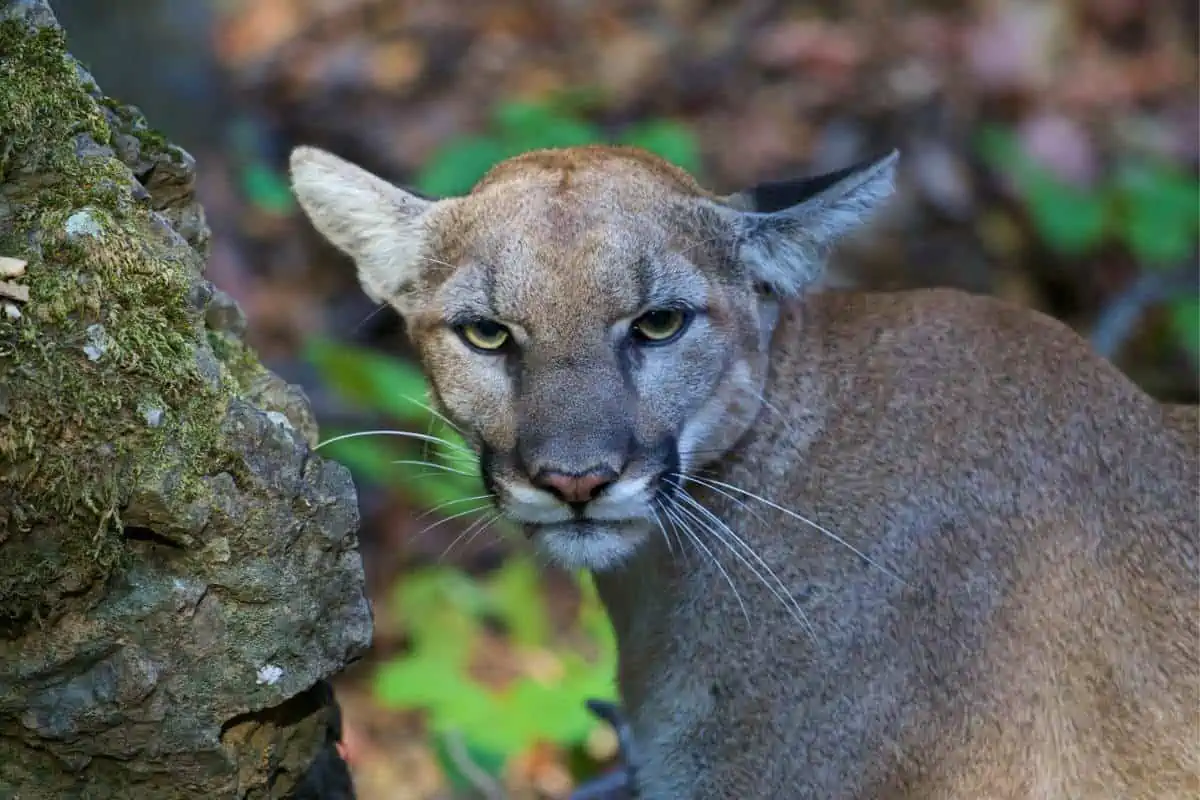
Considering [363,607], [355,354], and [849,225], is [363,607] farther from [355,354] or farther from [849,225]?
[355,354]

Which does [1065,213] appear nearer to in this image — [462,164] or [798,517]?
[462,164]

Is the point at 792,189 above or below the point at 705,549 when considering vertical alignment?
above

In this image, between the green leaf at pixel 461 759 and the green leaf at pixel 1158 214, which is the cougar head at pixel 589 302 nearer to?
the green leaf at pixel 461 759

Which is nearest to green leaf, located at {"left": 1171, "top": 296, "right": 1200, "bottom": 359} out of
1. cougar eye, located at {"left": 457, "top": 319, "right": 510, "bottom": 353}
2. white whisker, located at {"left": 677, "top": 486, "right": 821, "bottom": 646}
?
white whisker, located at {"left": 677, "top": 486, "right": 821, "bottom": 646}

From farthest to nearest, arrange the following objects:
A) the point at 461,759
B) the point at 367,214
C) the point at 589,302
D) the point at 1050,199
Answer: the point at 1050,199, the point at 461,759, the point at 367,214, the point at 589,302

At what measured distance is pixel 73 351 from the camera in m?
3.97

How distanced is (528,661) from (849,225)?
16.5 ft

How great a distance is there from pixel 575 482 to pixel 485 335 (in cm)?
73

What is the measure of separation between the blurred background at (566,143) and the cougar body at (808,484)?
3315 millimetres

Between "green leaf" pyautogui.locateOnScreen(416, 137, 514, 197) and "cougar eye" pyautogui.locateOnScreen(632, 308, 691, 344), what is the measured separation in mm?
5550

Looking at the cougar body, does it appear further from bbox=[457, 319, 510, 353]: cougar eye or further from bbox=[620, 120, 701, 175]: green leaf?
bbox=[620, 120, 701, 175]: green leaf

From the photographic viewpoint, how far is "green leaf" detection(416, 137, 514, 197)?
34.2 feet

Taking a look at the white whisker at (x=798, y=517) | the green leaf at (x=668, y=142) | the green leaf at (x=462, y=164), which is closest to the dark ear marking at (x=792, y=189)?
the white whisker at (x=798, y=517)

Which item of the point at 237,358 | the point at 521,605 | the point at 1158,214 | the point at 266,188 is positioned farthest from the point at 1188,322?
the point at 237,358
